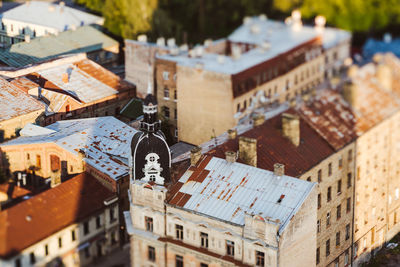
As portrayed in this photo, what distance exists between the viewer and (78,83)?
352 feet

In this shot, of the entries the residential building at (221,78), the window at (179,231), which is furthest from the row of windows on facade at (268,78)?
the window at (179,231)

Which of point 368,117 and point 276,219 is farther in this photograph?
point 368,117

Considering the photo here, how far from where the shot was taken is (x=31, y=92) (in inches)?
3927

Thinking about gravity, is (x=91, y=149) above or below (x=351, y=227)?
above

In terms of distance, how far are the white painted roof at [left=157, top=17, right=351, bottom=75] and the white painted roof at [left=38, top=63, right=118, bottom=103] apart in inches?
428

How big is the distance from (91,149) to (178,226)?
18.2 metres

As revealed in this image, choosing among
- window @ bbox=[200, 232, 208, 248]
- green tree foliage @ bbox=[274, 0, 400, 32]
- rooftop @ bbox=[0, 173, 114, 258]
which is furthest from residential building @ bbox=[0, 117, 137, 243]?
green tree foliage @ bbox=[274, 0, 400, 32]

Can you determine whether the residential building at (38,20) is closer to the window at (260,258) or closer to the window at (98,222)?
the window at (98,222)

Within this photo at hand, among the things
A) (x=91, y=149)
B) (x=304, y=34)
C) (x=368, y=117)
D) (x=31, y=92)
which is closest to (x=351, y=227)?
(x=368, y=117)

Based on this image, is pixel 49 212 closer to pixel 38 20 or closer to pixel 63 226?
pixel 63 226

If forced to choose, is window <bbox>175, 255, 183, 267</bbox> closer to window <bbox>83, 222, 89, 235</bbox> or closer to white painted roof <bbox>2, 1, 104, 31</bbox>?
window <bbox>83, 222, 89, 235</bbox>

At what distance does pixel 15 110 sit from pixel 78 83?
14790mm

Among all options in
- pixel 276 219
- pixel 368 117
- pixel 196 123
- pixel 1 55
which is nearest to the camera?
pixel 276 219

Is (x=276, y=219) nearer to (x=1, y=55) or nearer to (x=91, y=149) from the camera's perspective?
(x=91, y=149)
